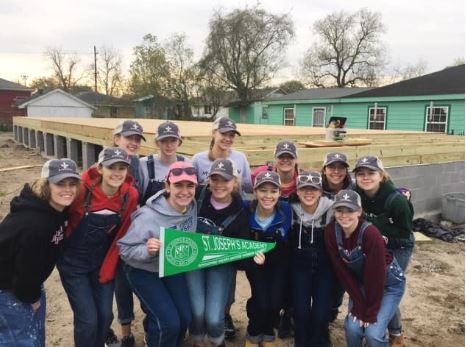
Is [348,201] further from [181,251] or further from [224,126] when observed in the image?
[224,126]

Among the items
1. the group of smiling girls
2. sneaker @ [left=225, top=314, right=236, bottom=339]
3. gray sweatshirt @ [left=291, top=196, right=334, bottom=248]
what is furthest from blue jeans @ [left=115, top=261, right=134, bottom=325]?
gray sweatshirt @ [left=291, top=196, right=334, bottom=248]

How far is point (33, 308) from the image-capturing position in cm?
266

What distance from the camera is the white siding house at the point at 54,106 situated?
42281mm

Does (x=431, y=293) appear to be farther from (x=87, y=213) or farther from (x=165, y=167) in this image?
(x=87, y=213)

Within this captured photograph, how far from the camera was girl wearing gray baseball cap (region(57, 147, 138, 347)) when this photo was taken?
2.93m

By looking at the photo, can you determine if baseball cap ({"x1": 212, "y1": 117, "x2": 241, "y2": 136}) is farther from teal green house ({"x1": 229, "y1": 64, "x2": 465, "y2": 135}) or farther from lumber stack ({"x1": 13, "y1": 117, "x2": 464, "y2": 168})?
teal green house ({"x1": 229, "y1": 64, "x2": 465, "y2": 135})

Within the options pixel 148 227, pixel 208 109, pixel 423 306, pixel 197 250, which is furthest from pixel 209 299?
pixel 208 109

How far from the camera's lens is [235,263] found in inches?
128

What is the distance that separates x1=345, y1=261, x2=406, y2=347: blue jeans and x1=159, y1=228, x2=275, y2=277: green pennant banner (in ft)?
2.86

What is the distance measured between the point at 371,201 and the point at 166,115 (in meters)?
38.6

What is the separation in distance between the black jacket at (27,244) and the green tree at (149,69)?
127ft

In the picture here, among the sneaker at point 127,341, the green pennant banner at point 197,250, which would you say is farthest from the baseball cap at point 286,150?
the sneaker at point 127,341

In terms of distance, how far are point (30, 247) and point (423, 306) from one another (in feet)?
13.4

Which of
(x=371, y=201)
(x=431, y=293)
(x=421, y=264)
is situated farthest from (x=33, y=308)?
(x=421, y=264)
